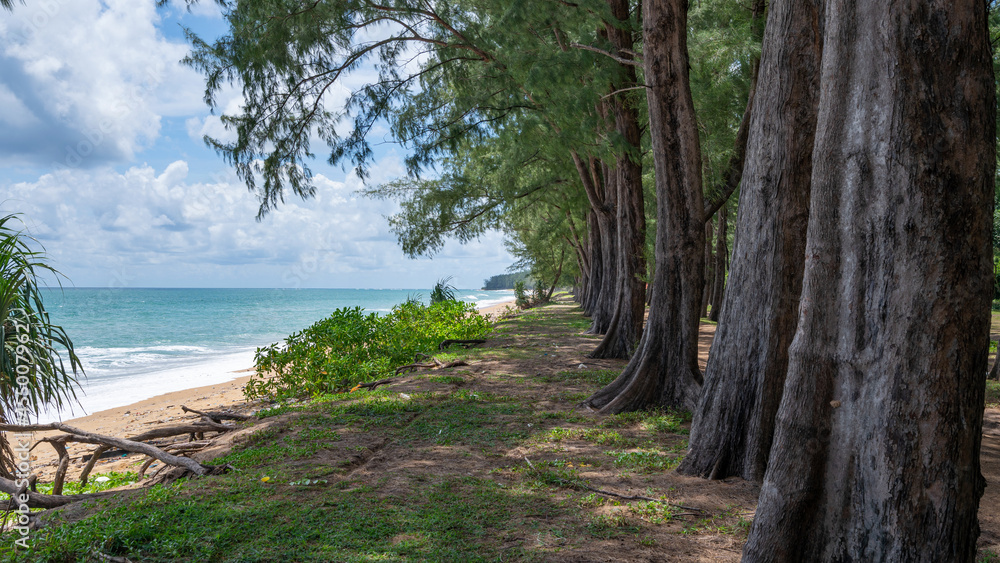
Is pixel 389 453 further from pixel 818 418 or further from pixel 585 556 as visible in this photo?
pixel 818 418

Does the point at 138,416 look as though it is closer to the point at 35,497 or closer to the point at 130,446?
the point at 130,446

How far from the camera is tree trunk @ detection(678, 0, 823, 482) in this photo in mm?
3729

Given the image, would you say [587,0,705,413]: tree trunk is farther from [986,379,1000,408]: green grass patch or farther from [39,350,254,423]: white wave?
[39,350,254,423]: white wave

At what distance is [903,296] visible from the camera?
7.11 feet

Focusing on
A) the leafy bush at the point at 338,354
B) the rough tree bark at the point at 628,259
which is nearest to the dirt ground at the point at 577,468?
the leafy bush at the point at 338,354

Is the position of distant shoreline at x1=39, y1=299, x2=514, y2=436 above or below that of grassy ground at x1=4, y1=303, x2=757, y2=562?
below

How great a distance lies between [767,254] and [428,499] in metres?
2.80

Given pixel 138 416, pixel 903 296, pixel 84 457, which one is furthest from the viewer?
pixel 138 416

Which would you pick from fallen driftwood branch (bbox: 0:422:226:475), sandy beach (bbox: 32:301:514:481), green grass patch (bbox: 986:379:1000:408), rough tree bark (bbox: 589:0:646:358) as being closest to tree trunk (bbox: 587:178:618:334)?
rough tree bark (bbox: 589:0:646:358)

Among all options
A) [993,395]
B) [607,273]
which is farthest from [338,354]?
[993,395]

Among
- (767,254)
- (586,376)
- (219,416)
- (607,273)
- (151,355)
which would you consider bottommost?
(151,355)

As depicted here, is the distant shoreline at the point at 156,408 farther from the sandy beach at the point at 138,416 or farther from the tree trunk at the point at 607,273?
the tree trunk at the point at 607,273

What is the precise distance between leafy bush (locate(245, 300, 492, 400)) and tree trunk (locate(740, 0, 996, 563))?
7215mm

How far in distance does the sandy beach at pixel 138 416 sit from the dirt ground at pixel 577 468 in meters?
0.05
